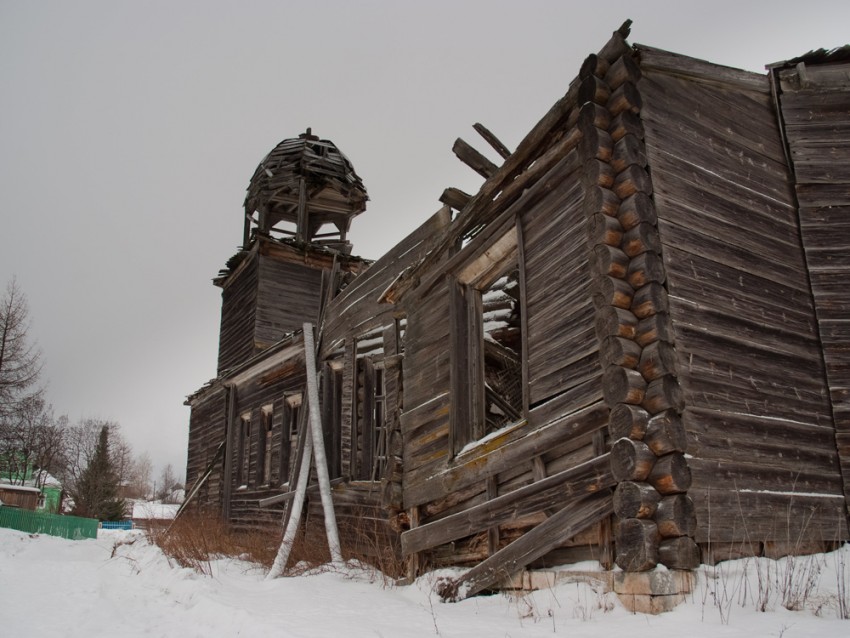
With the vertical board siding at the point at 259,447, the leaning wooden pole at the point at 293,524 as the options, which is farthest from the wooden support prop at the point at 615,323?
the vertical board siding at the point at 259,447

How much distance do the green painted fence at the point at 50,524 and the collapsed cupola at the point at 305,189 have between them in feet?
38.8

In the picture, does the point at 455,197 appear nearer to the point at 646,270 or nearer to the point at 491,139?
the point at 491,139

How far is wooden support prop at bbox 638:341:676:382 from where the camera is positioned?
16.8ft

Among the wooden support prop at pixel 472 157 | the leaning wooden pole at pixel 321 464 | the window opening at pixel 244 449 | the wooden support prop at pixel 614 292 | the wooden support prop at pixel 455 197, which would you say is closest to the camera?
the wooden support prop at pixel 614 292

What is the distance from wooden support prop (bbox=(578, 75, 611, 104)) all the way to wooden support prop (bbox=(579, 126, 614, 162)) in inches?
11.5

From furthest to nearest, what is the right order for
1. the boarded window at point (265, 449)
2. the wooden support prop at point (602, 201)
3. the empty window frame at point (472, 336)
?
the boarded window at point (265, 449)
the empty window frame at point (472, 336)
the wooden support prop at point (602, 201)

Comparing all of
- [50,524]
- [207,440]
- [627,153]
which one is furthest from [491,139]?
[50,524]

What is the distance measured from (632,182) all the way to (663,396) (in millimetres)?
1779

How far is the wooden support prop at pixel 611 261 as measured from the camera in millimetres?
5488

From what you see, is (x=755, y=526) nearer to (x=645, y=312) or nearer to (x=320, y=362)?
(x=645, y=312)

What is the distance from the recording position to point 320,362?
1391cm

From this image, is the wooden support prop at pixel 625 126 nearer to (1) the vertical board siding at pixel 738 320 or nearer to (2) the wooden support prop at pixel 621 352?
(1) the vertical board siding at pixel 738 320

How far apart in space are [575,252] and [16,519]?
26.8 metres

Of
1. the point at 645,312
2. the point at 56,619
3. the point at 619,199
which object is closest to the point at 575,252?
the point at 619,199
